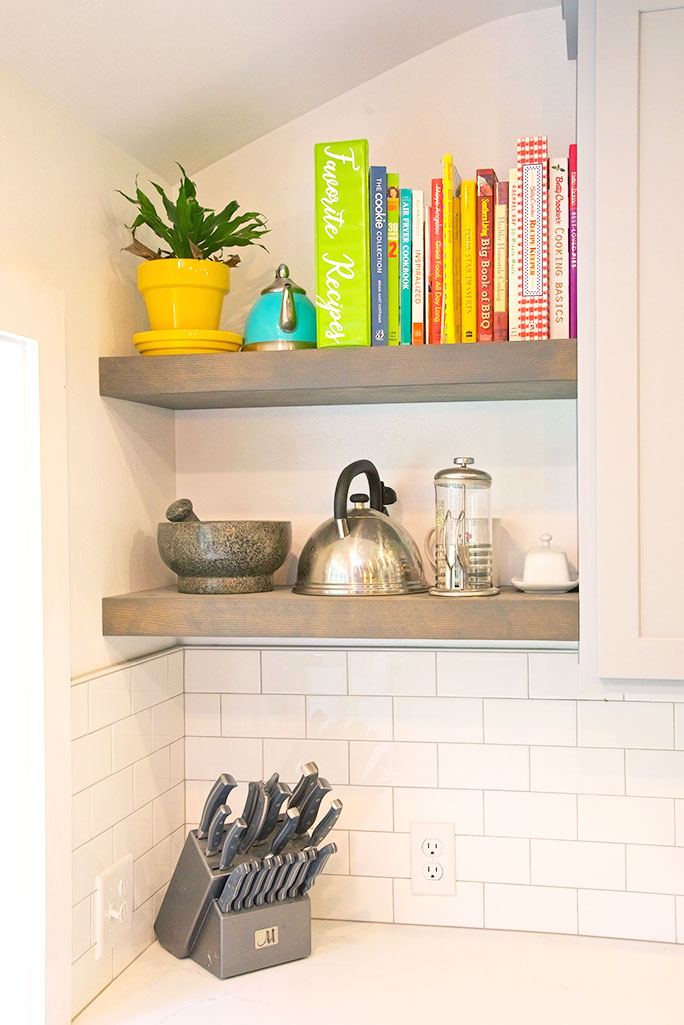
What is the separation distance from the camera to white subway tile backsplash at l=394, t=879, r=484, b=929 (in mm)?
1732

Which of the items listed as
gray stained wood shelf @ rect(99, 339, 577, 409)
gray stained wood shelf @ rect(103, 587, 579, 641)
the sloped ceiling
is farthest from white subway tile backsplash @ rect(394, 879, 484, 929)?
the sloped ceiling

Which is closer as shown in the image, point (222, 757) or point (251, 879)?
point (251, 879)

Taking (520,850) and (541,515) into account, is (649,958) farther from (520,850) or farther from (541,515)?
(541,515)

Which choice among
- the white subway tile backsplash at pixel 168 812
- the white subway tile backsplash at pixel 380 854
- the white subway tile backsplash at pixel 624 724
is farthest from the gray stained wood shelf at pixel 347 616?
the white subway tile backsplash at pixel 380 854

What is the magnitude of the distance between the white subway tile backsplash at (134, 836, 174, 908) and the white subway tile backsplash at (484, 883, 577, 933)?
56 cm

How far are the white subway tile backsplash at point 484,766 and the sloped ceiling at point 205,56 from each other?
114cm

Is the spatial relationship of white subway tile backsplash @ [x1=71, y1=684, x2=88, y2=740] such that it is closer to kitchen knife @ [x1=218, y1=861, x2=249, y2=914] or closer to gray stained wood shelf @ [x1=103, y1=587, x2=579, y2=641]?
gray stained wood shelf @ [x1=103, y1=587, x2=579, y2=641]

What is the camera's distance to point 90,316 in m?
1.55

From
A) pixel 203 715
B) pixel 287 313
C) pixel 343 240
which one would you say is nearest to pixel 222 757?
pixel 203 715

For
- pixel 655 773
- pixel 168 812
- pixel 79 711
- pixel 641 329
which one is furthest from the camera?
pixel 168 812

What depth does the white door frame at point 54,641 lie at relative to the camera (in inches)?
53.4

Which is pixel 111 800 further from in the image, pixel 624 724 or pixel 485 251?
pixel 485 251

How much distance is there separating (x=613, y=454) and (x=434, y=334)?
1.17ft

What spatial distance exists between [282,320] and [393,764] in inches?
31.2
